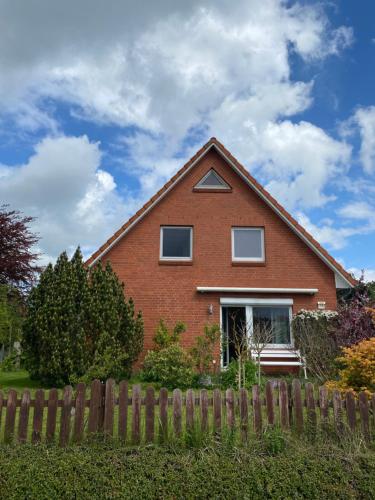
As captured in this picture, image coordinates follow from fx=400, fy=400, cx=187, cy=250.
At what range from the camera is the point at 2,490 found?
4.29 m

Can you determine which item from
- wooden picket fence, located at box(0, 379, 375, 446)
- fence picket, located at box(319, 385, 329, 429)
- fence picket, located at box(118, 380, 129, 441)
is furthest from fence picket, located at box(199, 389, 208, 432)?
fence picket, located at box(319, 385, 329, 429)

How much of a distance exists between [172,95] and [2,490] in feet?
28.3

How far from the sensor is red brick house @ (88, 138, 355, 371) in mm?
14000

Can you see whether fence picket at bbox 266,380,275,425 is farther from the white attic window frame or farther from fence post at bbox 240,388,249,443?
the white attic window frame

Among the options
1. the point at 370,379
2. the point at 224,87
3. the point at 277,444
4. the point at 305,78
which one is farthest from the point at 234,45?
the point at 277,444

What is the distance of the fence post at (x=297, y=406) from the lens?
5551 millimetres

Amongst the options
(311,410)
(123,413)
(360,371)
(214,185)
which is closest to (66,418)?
(123,413)

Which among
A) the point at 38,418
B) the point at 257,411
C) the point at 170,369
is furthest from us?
the point at 170,369

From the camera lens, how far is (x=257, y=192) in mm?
14750

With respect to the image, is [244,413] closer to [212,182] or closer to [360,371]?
[360,371]

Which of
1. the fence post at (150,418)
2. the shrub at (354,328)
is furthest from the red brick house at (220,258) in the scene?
the fence post at (150,418)

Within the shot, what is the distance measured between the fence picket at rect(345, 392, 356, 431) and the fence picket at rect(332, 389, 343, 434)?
0.31 feet

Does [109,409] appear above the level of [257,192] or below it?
below

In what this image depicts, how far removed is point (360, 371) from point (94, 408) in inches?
171
